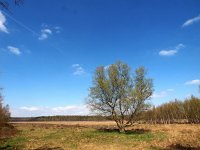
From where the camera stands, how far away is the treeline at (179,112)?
284 feet

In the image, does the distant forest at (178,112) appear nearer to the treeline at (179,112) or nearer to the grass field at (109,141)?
the treeline at (179,112)

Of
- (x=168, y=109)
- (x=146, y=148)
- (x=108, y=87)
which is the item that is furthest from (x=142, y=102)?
(x=168, y=109)

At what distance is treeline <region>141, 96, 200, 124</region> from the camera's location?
8662 cm

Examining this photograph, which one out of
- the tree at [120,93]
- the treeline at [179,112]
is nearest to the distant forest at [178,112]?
the treeline at [179,112]

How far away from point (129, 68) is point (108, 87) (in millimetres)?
4820

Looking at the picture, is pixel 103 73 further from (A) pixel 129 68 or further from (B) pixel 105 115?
(B) pixel 105 115

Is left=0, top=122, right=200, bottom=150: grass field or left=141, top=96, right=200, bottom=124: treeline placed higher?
left=141, top=96, right=200, bottom=124: treeline

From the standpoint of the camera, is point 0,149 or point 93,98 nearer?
point 0,149

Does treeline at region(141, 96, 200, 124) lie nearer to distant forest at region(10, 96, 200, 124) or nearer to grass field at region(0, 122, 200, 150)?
distant forest at region(10, 96, 200, 124)

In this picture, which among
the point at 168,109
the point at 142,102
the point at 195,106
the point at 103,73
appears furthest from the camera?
the point at 168,109

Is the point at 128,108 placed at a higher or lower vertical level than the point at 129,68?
lower

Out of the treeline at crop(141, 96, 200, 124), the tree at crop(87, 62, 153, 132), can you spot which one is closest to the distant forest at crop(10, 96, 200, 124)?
the treeline at crop(141, 96, 200, 124)

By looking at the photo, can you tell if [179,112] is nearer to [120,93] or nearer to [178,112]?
[178,112]

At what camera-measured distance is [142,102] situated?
3922 cm
